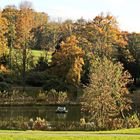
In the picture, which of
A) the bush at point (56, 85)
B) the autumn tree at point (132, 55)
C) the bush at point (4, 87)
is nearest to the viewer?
the bush at point (4, 87)

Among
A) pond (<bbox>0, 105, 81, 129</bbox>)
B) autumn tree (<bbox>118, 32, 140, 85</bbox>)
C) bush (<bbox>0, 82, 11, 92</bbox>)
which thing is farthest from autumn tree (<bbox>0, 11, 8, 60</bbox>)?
autumn tree (<bbox>118, 32, 140, 85</bbox>)

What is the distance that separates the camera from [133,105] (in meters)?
59.6

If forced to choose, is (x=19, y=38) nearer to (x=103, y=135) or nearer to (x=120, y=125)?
(x=120, y=125)

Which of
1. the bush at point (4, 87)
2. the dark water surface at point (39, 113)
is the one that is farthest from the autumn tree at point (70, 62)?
the bush at point (4, 87)

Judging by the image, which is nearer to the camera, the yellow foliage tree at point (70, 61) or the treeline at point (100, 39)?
the yellow foliage tree at point (70, 61)

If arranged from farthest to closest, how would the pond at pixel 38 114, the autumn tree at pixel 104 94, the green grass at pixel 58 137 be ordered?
1. the pond at pixel 38 114
2. the autumn tree at pixel 104 94
3. the green grass at pixel 58 137

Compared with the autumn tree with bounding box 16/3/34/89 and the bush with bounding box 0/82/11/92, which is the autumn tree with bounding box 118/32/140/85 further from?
the bush with bounding box 0/82/11/92

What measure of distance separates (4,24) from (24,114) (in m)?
21.0

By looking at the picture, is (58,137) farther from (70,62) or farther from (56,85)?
(70,62)

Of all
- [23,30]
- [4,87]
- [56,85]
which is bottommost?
[4,87]

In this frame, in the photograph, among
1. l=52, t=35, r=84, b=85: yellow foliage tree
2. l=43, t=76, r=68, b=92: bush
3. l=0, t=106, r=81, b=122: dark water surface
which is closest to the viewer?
l=0, t=106, r=81, b=122: dark water surface

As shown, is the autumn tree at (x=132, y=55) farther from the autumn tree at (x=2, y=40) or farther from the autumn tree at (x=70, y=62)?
the autumn tree at (x=2, y=40)

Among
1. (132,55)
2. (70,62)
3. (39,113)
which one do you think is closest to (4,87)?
(70,62)

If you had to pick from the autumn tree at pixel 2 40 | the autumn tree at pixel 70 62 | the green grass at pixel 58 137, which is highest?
the autumn tree at pixel 2 40
